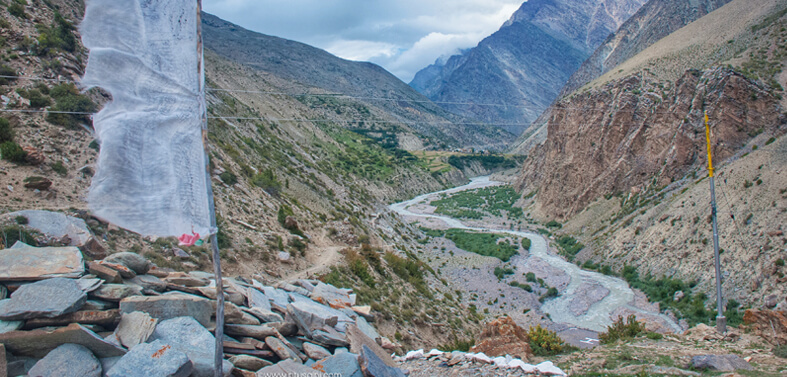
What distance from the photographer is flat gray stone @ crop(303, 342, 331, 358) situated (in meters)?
7.11

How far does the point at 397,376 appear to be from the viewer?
714cm

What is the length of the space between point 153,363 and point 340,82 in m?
139

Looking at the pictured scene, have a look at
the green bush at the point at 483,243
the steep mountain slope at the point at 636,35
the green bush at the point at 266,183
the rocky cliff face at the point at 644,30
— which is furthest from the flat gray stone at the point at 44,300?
the rocky cliff face at the point at 644,30

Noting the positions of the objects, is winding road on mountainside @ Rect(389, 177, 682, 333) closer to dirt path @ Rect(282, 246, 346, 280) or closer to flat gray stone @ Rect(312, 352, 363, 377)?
dirt path @ Rect(282, 246, 346, 280)

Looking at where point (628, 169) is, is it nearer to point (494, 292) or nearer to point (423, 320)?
point (494, 292)

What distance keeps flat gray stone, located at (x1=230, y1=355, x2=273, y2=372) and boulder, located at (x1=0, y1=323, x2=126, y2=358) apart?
153cm

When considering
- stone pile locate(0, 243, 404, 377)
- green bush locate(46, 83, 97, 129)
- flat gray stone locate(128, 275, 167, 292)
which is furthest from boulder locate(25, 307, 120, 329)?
green bush locate(46, 83, 97, 129)

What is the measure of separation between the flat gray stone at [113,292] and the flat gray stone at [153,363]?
53.7 inches

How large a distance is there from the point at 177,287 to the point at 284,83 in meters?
97.9

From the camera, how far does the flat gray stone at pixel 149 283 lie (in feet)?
22.3

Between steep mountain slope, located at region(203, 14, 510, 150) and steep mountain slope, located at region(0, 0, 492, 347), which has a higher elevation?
steep mountain slope, located at region(203, 14, 510, 150)

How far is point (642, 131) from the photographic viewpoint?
35.1m

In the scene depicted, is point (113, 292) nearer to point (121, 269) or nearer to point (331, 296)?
point (121, 269)

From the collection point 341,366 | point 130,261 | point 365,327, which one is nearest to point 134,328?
point 130,261
